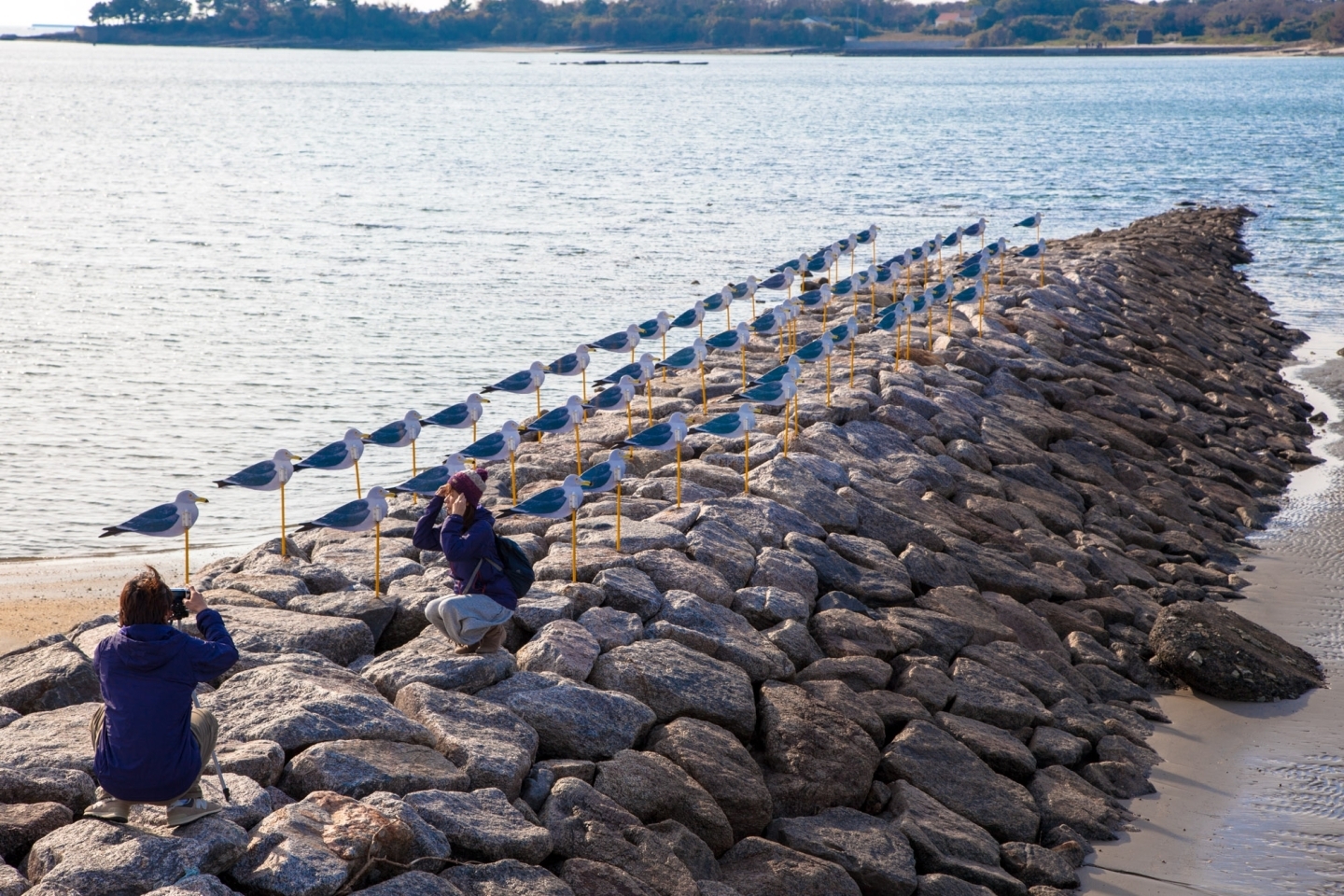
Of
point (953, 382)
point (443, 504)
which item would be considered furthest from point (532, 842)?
point (953, 382)

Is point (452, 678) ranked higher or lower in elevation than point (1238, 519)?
higher

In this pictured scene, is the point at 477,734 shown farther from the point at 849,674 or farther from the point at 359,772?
the point at 849,674

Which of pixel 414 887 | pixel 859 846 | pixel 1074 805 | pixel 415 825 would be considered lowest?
pixel 1074 805

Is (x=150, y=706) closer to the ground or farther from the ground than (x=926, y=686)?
farther from the ground

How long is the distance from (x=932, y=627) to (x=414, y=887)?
465cm

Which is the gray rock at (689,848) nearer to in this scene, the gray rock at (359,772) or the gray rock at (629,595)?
the gray rock at (359,772)

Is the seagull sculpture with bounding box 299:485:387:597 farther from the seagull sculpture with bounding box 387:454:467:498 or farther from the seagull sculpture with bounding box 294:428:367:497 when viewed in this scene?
the seagull sculpture with bounding box 294:428:367:497

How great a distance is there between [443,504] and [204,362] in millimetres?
13522

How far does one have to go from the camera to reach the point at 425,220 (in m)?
35.7

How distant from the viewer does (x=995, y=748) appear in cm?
786

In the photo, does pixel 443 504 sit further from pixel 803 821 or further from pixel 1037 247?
pixel 1037 247

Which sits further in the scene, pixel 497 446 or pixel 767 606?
pixel 497 446

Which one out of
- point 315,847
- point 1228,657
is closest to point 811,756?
point 315,847

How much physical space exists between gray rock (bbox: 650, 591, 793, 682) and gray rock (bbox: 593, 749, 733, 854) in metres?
1.34
